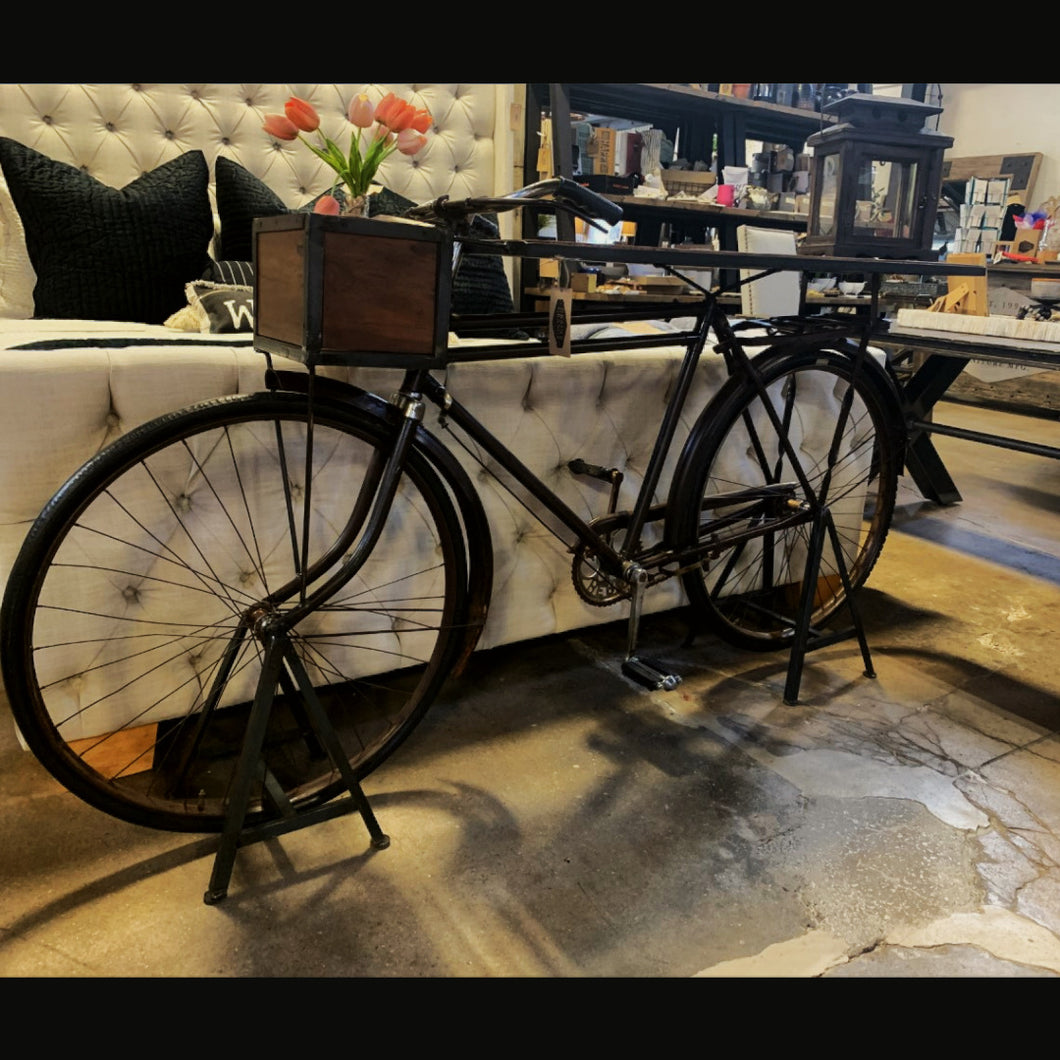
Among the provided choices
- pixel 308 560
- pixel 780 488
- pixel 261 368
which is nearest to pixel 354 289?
pixel 261 368

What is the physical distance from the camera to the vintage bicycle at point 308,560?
120 cm

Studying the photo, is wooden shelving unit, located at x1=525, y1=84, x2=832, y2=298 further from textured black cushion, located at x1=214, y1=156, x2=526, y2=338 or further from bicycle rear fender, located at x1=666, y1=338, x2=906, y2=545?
bicycle rear fender, located at x1=666, y1=338, x2=906, y2=545

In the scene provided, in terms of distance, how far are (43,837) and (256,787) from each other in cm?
32

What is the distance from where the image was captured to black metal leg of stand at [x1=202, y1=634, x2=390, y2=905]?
1188 mm

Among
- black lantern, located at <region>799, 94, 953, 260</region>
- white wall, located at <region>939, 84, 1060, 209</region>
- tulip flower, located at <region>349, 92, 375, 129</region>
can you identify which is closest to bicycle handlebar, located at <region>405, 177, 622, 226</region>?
tulip flower, located at <region>349, 92, 375, 129</region>

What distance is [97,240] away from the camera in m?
2.38

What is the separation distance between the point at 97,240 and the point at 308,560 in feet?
5.04

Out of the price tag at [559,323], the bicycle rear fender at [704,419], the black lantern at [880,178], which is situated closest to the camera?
the price tag at [559,323]

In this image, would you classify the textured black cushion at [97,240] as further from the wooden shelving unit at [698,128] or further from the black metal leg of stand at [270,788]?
the black metal leg of stand at [270,788]

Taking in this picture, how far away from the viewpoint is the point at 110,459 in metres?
1.12

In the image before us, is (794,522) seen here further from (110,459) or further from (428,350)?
(110,459)

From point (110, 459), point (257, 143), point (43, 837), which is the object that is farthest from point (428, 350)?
point (257, 143)

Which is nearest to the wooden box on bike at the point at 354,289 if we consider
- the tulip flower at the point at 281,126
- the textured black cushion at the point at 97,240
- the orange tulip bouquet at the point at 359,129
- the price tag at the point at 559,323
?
the price tag at the point at 559,323

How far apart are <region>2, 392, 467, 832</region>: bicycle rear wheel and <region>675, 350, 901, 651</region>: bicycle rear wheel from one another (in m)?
0.62
